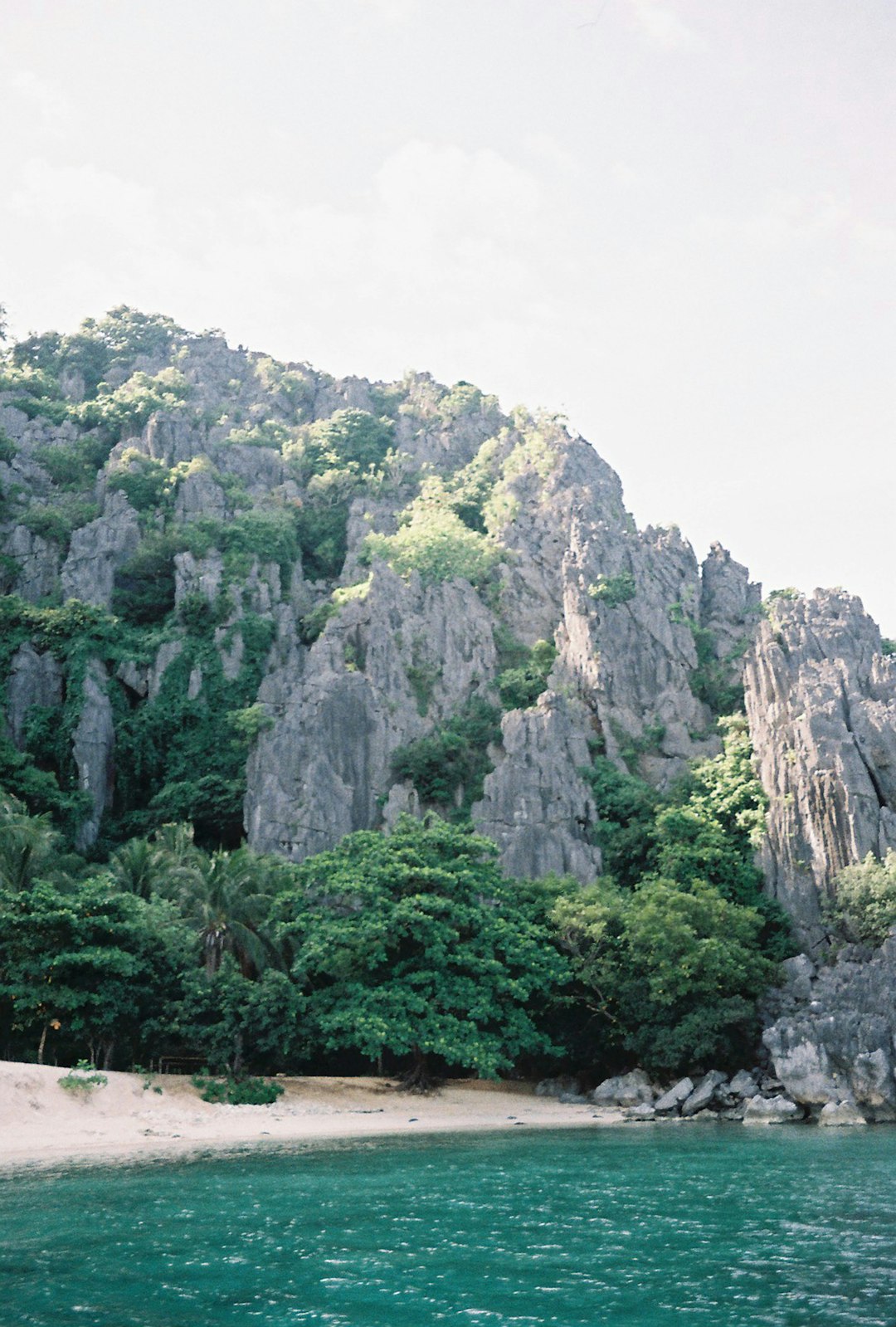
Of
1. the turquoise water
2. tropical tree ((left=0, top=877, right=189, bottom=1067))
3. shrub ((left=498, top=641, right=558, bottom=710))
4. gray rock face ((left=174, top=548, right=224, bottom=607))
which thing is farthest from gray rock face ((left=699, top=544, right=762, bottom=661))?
the turquoise water

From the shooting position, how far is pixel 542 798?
46.0 metres

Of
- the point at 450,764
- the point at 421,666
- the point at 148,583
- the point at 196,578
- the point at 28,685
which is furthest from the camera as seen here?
the point at 148,583

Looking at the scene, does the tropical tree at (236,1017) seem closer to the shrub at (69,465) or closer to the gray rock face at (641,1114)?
the gray rock face at (641,1114)

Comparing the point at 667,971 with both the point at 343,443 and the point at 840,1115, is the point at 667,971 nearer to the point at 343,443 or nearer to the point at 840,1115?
the point at 840,1115

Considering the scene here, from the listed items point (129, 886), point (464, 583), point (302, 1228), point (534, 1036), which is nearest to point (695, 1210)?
point (302, 1228)

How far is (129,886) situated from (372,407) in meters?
51.3

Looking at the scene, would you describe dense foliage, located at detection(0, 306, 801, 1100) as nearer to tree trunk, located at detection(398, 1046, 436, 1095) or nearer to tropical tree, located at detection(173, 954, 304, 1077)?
tropical tree, located at detection(173, 954, 304, 1077)

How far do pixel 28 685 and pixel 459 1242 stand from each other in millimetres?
42745

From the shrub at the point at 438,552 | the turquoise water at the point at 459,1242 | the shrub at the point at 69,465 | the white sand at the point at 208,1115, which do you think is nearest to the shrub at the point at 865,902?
the white sand at the point at 208,1115

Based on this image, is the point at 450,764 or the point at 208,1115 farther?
the point at 450,764

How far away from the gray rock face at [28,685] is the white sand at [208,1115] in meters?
24.4

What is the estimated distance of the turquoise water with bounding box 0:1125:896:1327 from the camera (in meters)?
10.7

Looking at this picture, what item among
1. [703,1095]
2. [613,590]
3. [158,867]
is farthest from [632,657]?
[158,867]

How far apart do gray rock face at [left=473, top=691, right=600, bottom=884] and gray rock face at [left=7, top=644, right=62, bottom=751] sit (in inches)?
832
